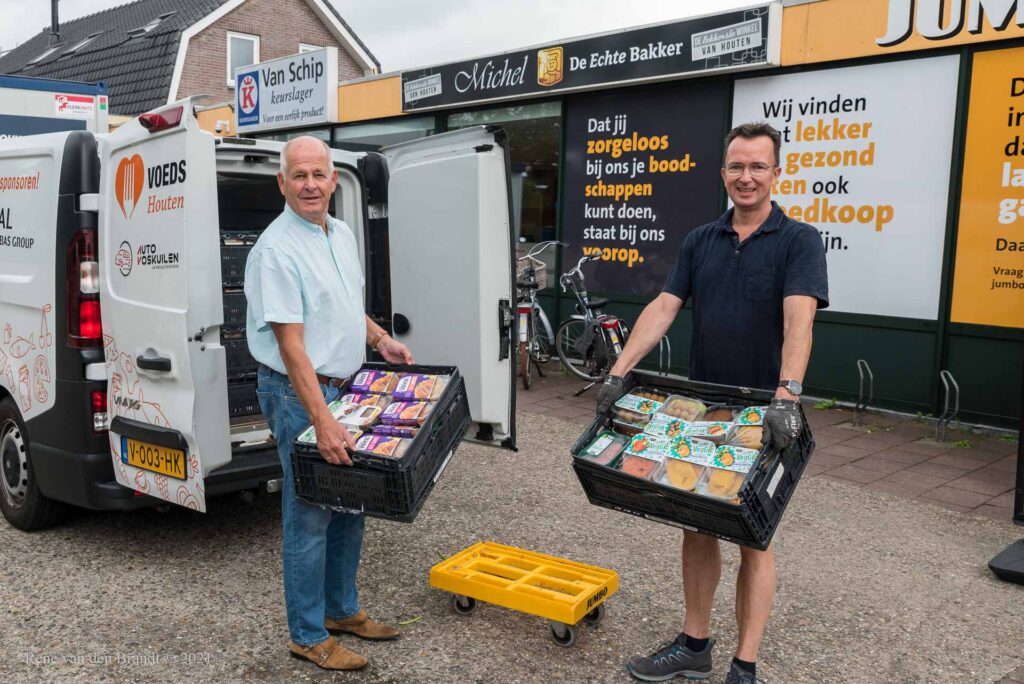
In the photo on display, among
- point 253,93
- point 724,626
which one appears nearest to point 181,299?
point 724,626

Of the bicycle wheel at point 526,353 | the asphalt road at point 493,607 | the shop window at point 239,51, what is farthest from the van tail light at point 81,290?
the shop window at point 239,51

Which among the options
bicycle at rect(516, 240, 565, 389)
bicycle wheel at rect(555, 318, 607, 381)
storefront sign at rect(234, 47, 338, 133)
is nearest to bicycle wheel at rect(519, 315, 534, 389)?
bicycle at rect(516, 240, 565, 389)

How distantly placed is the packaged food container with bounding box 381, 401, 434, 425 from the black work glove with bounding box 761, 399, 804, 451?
118 cm

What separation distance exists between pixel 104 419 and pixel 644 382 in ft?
8.34

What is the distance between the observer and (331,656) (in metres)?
3.37

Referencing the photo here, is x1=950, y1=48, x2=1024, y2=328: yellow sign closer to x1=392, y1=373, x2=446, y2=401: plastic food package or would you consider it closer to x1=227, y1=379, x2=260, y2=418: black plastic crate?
x1=392, y1=373, x2=446, y2=401: plastic food package

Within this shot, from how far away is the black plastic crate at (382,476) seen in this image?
10.1ft

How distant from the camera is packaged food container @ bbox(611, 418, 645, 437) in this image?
3152mm

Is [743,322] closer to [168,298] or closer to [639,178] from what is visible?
[168,298]

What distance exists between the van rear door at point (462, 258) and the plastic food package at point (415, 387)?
0.85 m

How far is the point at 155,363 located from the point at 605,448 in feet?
6.60

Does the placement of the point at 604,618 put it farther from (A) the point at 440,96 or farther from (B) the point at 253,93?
(B) the point at 253,93

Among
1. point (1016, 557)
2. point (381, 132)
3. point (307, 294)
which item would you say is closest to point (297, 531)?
point (307, 294)

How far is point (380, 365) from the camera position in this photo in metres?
3.61
